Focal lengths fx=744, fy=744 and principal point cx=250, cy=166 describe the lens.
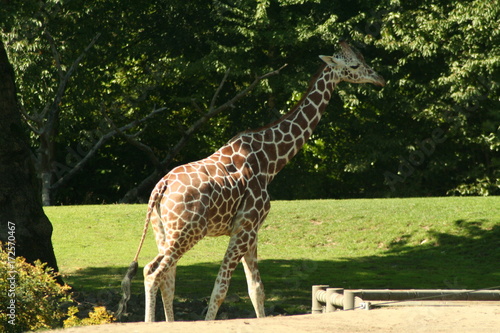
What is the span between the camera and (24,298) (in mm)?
7004

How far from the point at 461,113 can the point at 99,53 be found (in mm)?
13669

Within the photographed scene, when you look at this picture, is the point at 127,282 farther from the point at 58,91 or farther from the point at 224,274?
the point at 58,91

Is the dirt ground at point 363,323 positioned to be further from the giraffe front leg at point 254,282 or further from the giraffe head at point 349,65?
the giraffe head at point 349,65

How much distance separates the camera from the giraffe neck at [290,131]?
8.95 meters

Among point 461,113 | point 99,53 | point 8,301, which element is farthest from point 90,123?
point 8,301

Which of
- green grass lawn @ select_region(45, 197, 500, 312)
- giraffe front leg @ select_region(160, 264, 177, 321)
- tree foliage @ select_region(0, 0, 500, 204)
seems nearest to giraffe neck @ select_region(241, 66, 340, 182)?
giraffe front leg @ select_region(160, 264, 177, 321)

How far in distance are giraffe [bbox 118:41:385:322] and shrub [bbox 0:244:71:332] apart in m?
1.20

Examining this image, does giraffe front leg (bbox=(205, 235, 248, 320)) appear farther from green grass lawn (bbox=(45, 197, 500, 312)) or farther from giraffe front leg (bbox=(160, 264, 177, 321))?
green grass lawn (bbox=(45, 197, 500, 312))

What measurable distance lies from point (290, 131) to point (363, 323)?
280cm

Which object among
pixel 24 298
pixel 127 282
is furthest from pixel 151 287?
pixel 24 298

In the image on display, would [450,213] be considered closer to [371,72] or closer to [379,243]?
[379,243]

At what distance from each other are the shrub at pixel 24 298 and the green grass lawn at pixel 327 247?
4825 millimetres

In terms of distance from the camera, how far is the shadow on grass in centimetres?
1206

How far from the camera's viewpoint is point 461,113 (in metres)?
27.0
